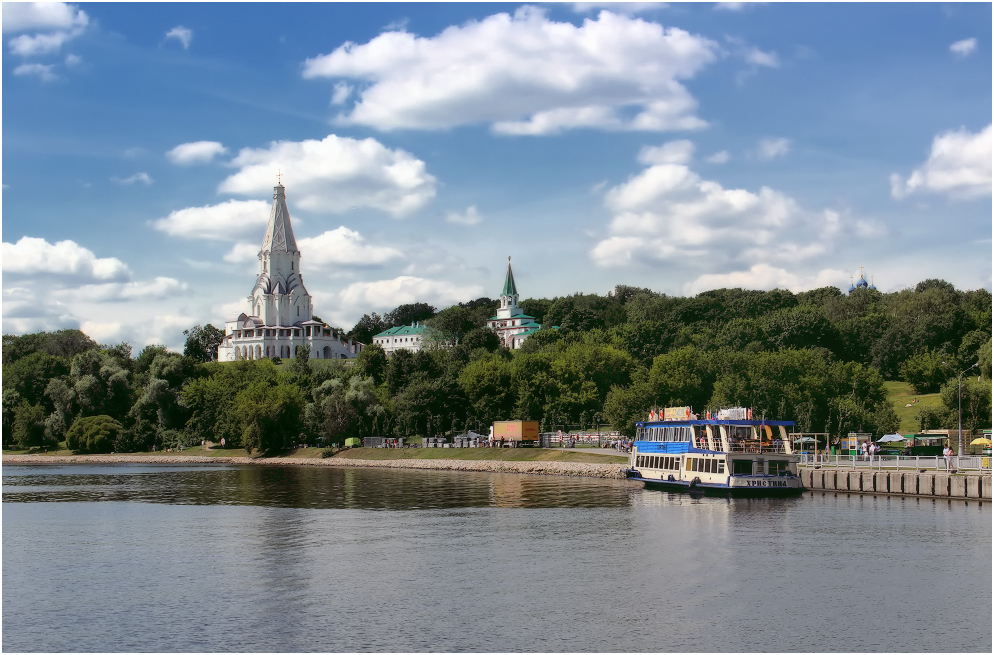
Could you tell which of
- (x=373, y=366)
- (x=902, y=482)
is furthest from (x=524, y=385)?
(x=902, y=482)

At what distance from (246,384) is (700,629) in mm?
135786

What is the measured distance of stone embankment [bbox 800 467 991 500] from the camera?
64.1 meters

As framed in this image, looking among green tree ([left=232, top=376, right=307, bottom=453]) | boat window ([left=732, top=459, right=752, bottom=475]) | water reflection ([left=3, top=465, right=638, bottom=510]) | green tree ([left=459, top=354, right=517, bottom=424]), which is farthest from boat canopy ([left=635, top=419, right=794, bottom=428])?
green tree ([left=232, top=376, right=307, bottom=453])

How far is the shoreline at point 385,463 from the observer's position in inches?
3865

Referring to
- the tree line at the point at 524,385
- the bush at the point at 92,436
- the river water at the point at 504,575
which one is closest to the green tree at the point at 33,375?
the tree line at the point at 524,385

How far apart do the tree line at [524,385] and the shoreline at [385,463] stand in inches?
196

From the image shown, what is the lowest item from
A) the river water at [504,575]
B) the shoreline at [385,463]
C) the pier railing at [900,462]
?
the shoreline at [385,463]

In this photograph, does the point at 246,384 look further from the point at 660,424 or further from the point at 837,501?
the point at 837,501

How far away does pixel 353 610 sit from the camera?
35.5 meters

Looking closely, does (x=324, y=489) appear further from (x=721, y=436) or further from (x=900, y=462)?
(x=900, y=462)

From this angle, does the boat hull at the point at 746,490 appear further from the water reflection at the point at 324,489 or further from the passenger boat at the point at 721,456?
the water reflection at the point at 324,489

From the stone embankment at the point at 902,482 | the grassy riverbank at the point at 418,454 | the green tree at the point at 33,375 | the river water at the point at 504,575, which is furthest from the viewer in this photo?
the green tree at the point at 33,375

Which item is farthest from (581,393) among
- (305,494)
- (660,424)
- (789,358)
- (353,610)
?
(353,610)

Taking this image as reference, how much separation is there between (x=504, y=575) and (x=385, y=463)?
3195 inches
